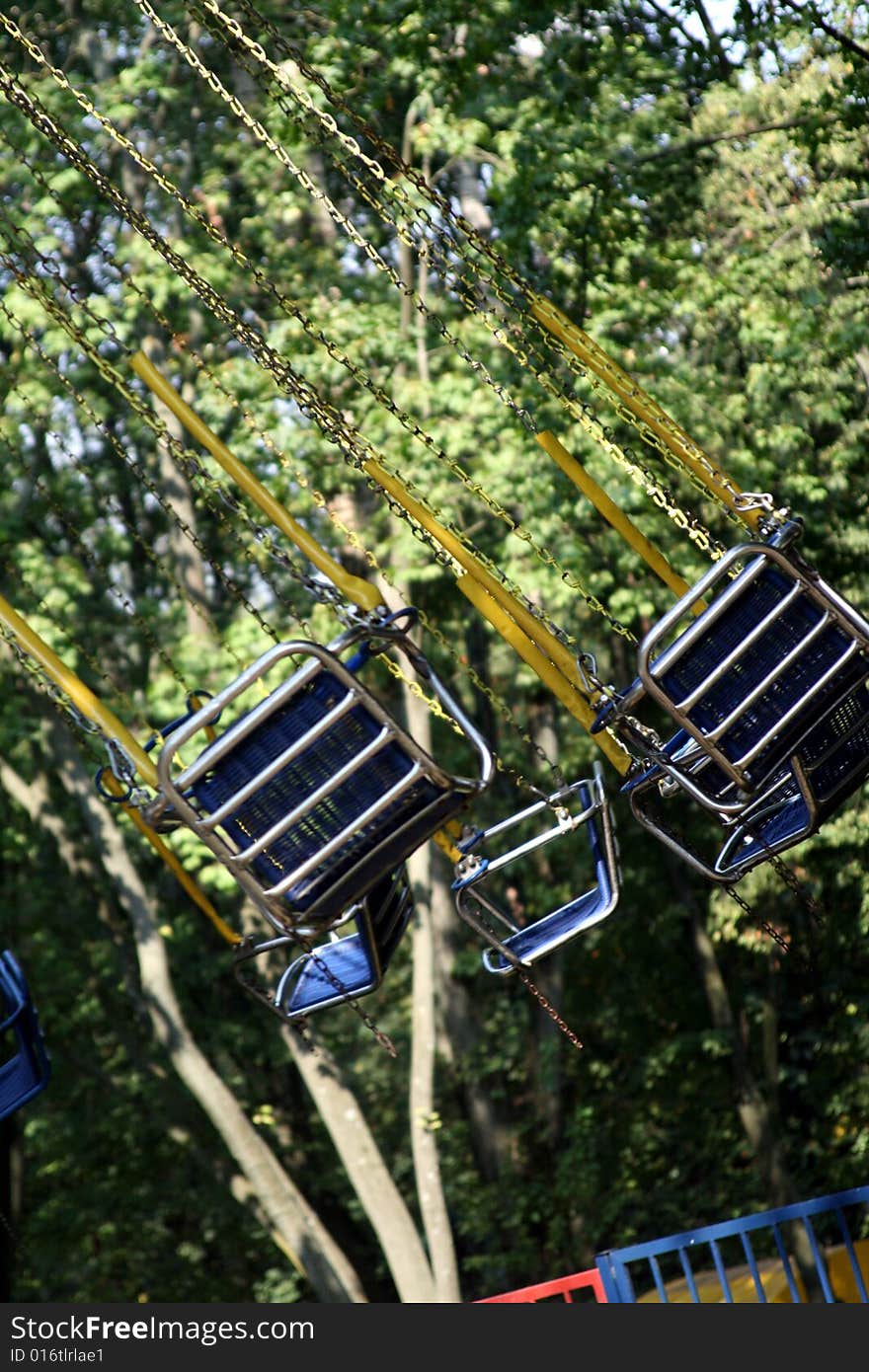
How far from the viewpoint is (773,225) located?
11.0 meters

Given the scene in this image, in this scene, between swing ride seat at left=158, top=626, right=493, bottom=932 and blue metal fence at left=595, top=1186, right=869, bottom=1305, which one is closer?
swing ride seat at left=158, top=626, right=493, bottom=932

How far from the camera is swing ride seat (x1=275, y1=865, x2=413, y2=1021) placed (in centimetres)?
485

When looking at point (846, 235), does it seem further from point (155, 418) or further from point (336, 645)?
point (336, 645)

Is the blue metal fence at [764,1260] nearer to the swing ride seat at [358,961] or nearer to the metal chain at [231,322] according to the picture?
the swing ride seat at [358,961]

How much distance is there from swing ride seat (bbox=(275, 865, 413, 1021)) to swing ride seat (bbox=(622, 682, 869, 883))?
27.8 inches

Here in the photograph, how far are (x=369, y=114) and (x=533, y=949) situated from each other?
22.9ft

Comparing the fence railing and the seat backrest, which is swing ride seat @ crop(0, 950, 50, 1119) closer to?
the fence railing

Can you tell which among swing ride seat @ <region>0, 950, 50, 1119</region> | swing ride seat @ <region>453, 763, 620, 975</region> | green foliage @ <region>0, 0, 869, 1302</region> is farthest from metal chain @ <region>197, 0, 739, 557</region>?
swing ride seat @ <region>0, 950, 50, 1119</region>

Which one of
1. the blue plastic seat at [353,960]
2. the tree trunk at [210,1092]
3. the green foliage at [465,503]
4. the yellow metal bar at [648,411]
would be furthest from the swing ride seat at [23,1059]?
the tree trunk at [210,1092]

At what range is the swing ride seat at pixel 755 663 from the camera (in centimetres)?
419

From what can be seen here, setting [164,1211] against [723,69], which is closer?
[723,69]

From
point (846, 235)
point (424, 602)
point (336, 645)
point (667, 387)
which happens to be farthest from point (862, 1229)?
point (336, 645)

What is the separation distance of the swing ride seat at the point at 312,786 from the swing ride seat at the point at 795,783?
2.51ft

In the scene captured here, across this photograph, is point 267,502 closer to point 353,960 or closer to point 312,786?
point 312,786
